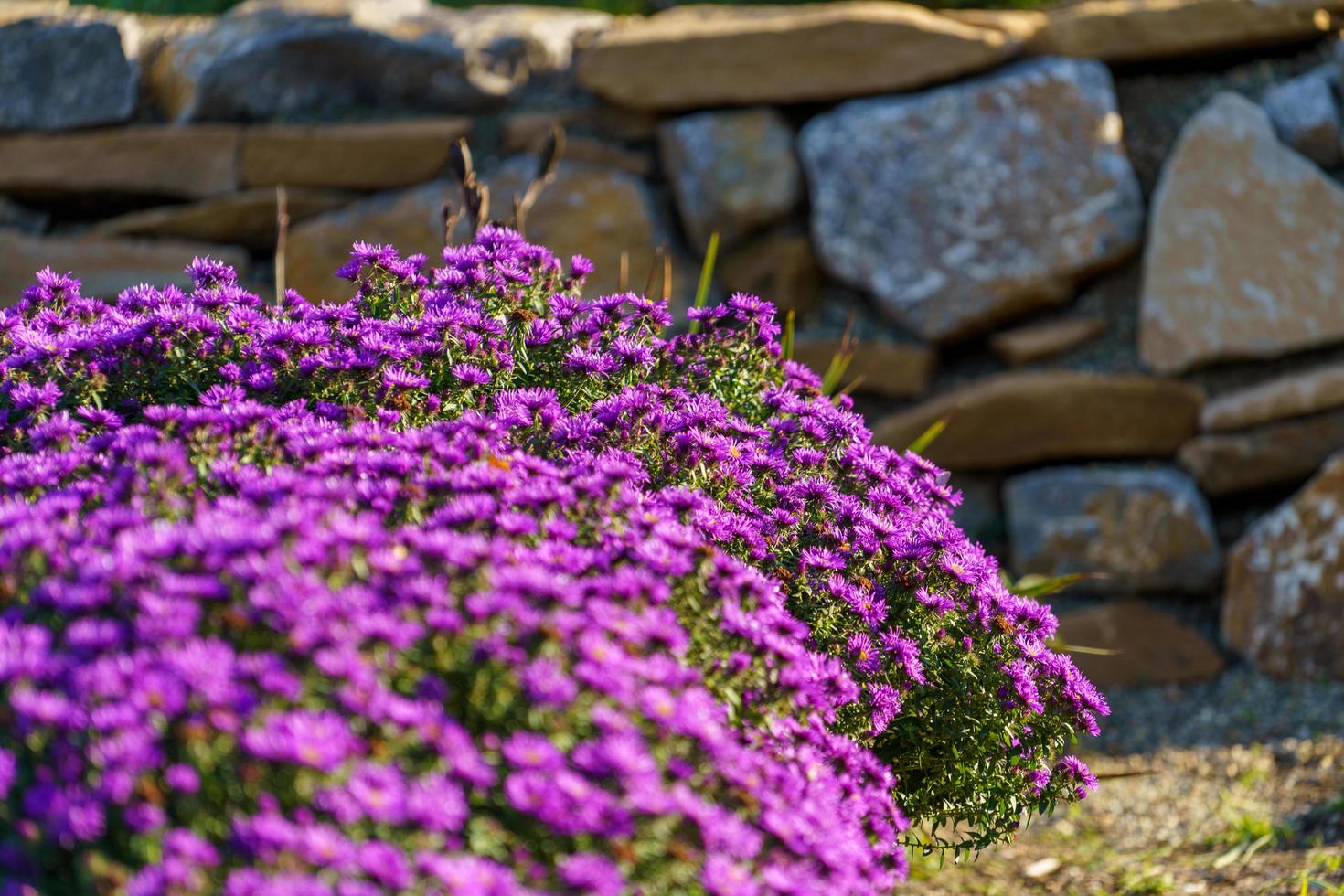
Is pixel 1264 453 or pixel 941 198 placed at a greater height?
pixel 941 198

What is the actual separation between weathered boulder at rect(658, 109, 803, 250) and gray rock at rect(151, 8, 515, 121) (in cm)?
76

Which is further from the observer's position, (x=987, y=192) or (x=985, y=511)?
(x=985, y=511)

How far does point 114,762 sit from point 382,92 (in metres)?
3.96

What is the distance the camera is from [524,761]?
122 cm

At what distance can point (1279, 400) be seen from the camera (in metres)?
4.12

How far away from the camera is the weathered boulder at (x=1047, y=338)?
434cm

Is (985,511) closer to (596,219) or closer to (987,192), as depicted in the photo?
(987,192)

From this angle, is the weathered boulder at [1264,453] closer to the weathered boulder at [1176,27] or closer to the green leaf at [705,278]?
the weathered boulder at [1176,27]

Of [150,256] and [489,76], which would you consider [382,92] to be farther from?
[150,256]

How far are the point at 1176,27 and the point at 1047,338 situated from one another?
3.95 ft

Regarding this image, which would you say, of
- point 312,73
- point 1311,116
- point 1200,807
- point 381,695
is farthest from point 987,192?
point 381,695

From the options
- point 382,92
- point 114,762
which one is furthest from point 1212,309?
point 114,762

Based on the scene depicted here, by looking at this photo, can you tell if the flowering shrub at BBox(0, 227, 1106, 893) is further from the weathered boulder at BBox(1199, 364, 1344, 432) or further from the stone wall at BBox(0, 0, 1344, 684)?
the weathered boulder at BBox(1199, 364, 1344, 432)

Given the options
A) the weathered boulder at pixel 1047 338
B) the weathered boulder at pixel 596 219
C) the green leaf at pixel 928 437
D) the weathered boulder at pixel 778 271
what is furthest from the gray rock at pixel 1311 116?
the weathered boulder at pixel 596 219
